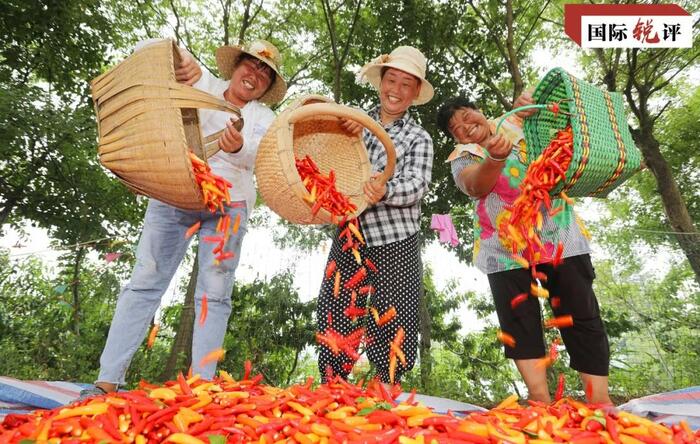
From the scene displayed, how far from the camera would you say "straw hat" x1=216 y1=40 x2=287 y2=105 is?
8.60ft

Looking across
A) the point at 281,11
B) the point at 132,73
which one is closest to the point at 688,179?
the point at 281,11

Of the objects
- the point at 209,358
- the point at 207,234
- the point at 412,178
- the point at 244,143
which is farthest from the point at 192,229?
the point at 412,178

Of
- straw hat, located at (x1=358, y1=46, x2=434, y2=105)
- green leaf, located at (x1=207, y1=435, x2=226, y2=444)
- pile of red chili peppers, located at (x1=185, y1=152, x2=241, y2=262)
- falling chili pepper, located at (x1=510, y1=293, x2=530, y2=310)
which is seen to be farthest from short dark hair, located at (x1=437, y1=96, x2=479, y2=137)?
green leaf, located at (x1=207, y1=435, x2=226, y2=444)

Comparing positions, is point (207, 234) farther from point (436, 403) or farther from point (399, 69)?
point (436, 403)

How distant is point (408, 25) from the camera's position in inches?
291

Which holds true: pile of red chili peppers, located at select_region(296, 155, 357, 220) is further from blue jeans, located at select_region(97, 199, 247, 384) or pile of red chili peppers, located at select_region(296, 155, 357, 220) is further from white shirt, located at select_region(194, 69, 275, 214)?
blue jeans, located at select_region(97, 199, 247, 384)

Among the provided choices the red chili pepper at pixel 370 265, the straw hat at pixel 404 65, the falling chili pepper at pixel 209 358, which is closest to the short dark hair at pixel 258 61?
the straw hat at pixel 404 65

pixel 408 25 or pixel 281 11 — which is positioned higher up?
pixel 281 11

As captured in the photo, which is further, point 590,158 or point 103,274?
point 103,274

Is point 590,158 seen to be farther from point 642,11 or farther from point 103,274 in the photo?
point 103,274

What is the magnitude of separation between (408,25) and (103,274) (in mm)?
5577

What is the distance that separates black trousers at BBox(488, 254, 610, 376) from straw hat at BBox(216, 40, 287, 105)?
1.64m

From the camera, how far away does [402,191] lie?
245 centimetres

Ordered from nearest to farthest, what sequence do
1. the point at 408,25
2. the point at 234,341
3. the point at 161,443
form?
the point at 161,443
the point at 234,341
the point at 408,25
